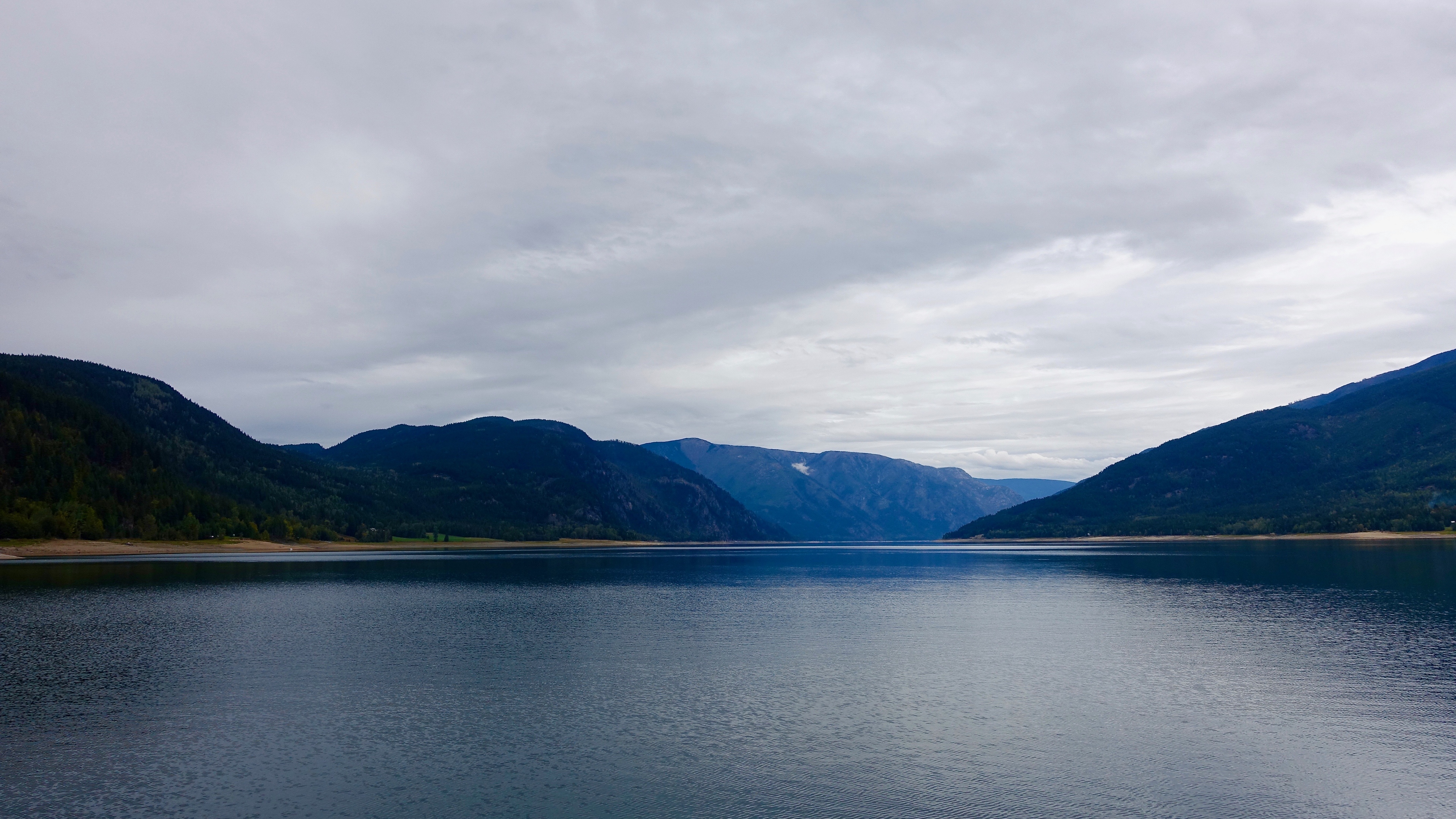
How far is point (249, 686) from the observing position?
2018 inches

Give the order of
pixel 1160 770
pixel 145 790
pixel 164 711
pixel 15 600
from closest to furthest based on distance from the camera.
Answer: pixel 145 790, pixel 1160 770, pixel 164 711, pixel 15 600

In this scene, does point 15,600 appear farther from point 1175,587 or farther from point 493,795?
point 1175,587

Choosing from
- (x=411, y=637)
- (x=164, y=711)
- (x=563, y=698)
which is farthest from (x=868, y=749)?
(x=411, y=637)

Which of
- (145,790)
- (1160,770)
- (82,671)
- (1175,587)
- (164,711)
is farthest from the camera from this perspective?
(1175,587)

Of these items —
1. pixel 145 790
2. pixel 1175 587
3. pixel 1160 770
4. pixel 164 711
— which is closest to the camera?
pixel 145 790

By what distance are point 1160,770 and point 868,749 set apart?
11380 mm

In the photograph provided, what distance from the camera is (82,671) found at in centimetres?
5450

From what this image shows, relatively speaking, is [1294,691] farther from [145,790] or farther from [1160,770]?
[145,790]

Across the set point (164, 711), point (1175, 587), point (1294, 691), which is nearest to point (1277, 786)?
point (1294, 691)

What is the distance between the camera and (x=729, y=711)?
1779 inches

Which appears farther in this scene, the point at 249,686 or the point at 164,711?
the point at 249,686

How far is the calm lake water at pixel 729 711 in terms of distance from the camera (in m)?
31.8

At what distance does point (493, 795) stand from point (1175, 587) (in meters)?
114

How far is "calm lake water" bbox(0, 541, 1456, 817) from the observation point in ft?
104
